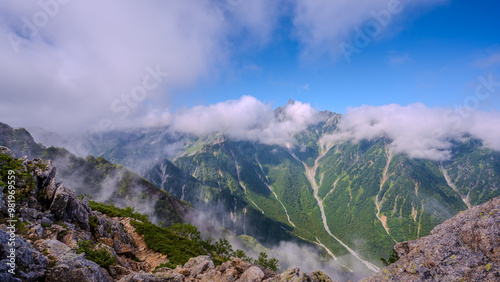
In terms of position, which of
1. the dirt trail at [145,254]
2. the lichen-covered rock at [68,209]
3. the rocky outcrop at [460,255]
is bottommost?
the dirt trail at [145,254]

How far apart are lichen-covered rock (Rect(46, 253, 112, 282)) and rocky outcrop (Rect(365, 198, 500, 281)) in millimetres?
23615

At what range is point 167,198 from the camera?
19500cm

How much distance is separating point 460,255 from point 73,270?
93.3 ft

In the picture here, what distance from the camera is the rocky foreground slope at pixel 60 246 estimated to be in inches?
583

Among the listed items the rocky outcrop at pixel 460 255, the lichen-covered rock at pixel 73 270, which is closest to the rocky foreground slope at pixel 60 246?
the lichen-covered rock at pixel 73 270

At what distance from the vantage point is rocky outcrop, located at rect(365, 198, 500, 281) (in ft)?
31.2

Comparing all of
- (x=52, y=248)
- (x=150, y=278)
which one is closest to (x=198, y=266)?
(x=150, y=278)

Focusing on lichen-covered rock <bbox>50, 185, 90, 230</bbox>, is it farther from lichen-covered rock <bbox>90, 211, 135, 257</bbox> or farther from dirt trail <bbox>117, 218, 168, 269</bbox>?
dirt trail <bbox>117, 218, 168, 269</bbox>

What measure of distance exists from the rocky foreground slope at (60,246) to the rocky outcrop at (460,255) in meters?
6.53

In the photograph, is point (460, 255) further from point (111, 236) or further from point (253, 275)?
point (111, 236)

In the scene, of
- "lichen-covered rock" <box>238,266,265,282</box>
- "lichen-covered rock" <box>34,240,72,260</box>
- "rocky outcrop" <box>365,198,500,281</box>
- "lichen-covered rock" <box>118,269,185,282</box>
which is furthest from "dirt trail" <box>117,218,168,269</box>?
"rocky outcrop" <box>365,198,500,281</box>

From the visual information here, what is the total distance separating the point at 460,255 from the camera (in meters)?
10.6

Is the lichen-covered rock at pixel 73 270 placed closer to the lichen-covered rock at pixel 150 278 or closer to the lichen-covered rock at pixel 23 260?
the lichen-covered rock at pixel 23 260

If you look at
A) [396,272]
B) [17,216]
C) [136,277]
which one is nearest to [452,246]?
[396,272]
